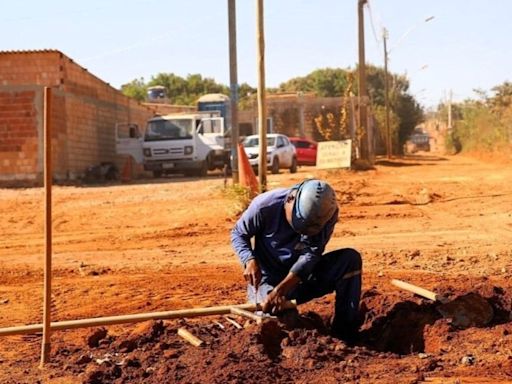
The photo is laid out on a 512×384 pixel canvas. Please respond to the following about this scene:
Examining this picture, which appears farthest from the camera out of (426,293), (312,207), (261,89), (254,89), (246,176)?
(254,89)

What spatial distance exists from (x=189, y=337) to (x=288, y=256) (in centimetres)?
94

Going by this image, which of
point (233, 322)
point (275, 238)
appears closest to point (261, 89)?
point (275, 238)

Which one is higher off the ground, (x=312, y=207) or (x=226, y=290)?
(x=312, y=207)

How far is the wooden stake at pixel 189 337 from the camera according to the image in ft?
16.9

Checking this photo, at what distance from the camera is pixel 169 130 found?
29438 millimetres

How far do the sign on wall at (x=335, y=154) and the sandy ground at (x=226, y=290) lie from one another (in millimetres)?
11409

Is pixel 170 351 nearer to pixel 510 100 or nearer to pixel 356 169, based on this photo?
pixel 356 169

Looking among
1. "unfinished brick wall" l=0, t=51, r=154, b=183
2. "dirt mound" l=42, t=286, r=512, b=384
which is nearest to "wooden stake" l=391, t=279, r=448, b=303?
"dirt mound" l=42, t=286, r=512, b=384

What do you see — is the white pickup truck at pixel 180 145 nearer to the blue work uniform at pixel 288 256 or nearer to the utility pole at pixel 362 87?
the utility pole at pixel 362 87

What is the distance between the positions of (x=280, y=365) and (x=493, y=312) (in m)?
1.96

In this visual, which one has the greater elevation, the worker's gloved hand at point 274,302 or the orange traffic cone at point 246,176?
the orange traffic cone at point 246,176

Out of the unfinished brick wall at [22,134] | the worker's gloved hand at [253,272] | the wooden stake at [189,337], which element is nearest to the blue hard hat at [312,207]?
the worker's gloved hand at [253,272]

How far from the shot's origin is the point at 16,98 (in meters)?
25.4

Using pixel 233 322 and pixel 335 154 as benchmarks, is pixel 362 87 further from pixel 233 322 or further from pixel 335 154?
pixel 233 322
